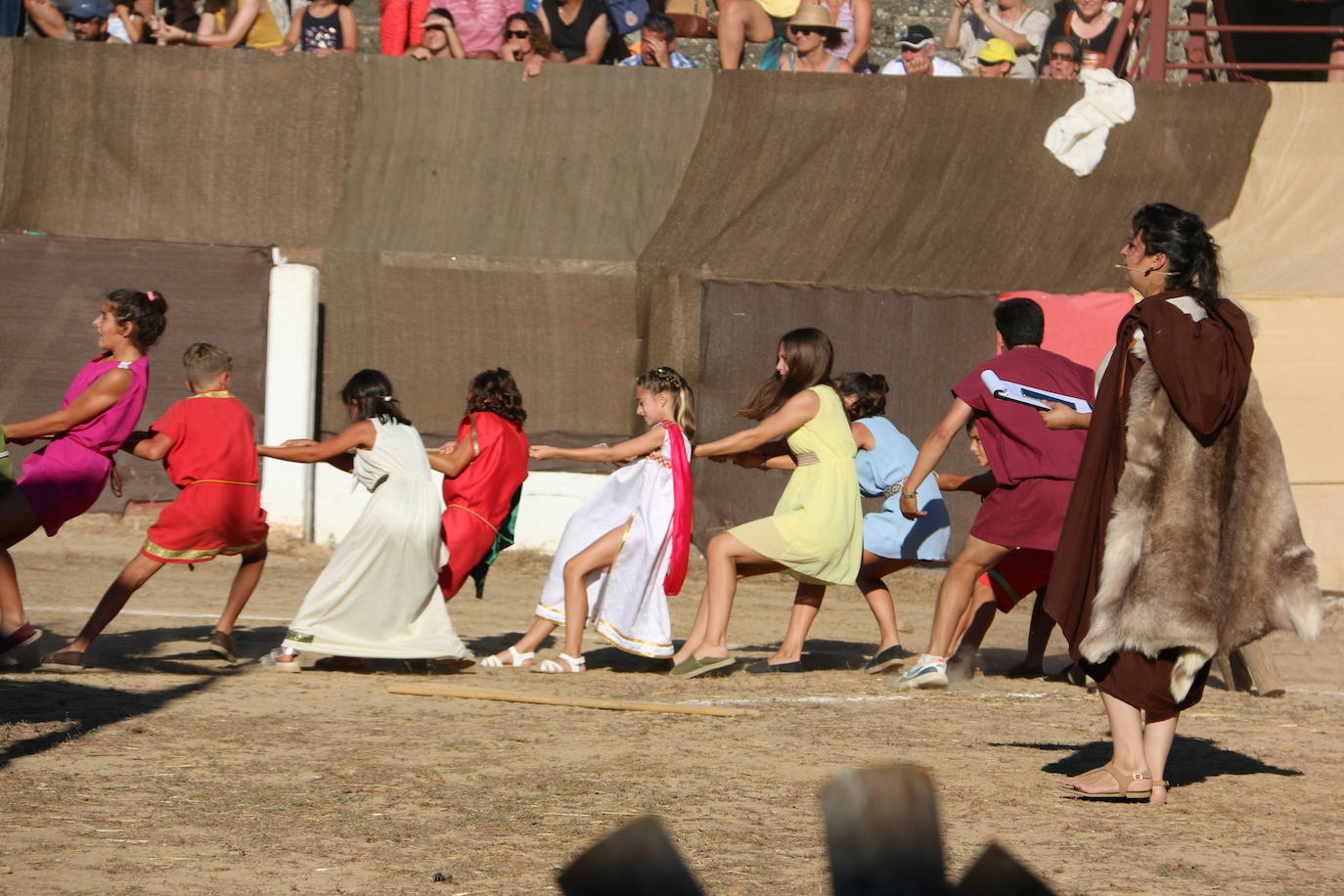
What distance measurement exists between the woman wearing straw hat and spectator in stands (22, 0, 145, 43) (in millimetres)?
5988

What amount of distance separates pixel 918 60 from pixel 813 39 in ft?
3.30

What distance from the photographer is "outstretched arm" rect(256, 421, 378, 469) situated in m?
8.06

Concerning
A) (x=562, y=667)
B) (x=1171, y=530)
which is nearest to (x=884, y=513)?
(x=562, y=667)

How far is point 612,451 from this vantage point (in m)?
8.12

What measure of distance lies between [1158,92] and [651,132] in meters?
4.01

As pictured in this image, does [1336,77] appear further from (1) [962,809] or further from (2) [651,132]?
(1) [962,809]

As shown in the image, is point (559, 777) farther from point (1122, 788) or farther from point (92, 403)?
point (92, 403)

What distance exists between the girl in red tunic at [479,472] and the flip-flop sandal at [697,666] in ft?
4.04

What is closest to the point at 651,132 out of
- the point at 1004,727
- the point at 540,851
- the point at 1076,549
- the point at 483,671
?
the point at 483,671

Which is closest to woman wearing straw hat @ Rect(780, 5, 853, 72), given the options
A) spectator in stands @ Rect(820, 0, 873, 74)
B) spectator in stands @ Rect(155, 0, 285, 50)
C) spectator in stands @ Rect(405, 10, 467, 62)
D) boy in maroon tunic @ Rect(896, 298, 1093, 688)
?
spectator in stands @ Rect(820, 0, 873, 74)

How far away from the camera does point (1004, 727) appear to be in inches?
275

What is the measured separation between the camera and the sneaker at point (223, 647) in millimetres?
8125

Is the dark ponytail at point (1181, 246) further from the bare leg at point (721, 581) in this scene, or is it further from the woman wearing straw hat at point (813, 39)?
the woman wearing straw hat at point (813, 39)

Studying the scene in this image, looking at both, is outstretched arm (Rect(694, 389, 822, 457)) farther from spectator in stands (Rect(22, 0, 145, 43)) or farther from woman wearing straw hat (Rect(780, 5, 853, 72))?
spectator in stands (Rect(22, 0, 145, 43))
